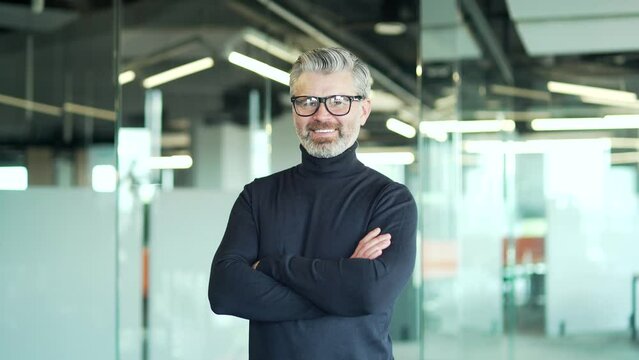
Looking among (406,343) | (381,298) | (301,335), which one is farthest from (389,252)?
(406,343)

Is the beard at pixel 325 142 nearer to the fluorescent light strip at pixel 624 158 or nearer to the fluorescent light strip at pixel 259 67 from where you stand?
the fluorescent light strip at pixel 259 67

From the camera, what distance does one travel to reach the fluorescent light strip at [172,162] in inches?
206

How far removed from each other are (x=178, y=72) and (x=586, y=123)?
2149 millimetres

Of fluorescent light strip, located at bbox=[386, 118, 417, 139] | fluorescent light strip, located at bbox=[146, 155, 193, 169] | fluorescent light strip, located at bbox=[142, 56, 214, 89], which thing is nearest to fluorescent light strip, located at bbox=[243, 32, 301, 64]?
fluorescent light strip, located at bbox=[142, 56, 214, 89]

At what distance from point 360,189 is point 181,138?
9.96 ft

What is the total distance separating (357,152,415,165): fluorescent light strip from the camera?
200 inches

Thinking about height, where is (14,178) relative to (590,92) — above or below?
below

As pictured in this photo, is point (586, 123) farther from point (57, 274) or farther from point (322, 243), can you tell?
point (322, 243)

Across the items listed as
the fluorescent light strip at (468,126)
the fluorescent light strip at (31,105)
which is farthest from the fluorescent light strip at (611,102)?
the fluorescent light strip at (31,105)

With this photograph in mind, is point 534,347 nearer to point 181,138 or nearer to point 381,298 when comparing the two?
point 181,138

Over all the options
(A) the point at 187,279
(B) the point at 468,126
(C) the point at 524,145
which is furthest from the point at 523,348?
(A) the point at 187,279

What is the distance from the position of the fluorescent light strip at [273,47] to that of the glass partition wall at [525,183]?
0.68 metres

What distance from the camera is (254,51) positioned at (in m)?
5.24

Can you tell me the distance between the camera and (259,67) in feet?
17.1
